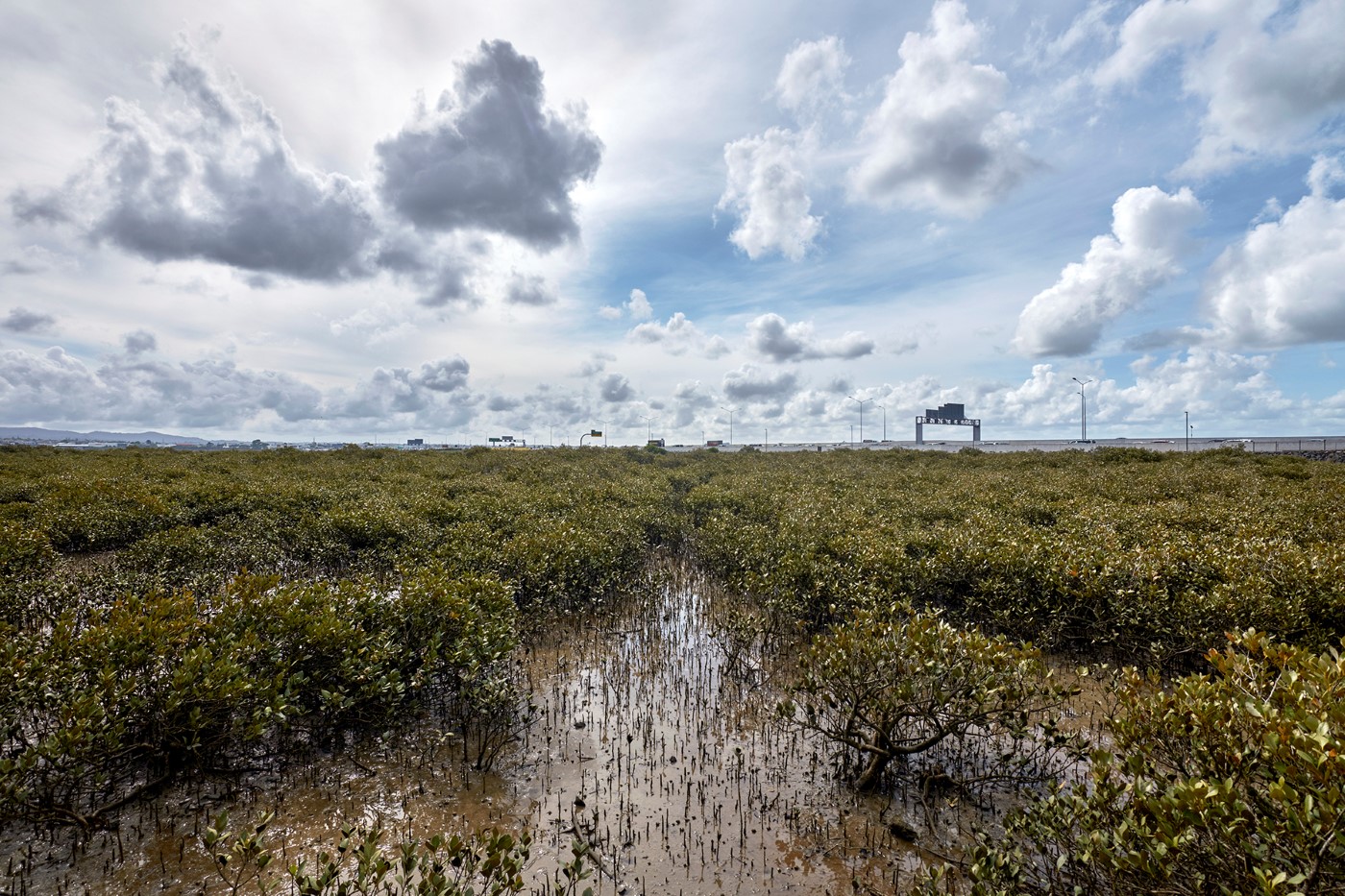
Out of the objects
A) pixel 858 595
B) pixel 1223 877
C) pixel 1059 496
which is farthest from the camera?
pixel 1059 496

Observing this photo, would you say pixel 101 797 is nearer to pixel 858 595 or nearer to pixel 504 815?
pixel 504 815

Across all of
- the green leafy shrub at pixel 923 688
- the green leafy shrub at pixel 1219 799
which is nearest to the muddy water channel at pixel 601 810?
the green leafy shrub at pixel 923 688

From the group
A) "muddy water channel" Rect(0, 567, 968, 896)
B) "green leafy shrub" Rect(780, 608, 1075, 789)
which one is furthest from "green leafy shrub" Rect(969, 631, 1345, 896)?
"muddy water channel" Rect(0, 567, 968, 896)

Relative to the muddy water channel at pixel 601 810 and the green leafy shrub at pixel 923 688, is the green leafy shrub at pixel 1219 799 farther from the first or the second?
the muddy water channel at pixel 601 810

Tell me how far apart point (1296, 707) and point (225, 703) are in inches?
373

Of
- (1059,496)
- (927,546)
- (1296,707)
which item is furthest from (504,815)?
(1059,496)

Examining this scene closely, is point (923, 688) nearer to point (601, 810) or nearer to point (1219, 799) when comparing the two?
point (1219, 799)

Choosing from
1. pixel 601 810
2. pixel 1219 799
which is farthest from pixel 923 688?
pixel 601 810

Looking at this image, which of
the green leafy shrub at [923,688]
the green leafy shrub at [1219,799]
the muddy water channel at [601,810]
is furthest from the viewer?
the green leafy shrub at [923,688]

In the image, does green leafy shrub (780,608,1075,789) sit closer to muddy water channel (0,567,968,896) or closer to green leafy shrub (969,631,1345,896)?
muddy water channel (0,567,968,896)

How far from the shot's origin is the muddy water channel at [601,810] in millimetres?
5453

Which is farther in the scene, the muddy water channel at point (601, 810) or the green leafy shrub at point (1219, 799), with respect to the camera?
the muddy water channel at point (601, 810)

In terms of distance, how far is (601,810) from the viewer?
6.65 metres

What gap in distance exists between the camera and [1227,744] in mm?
4008
